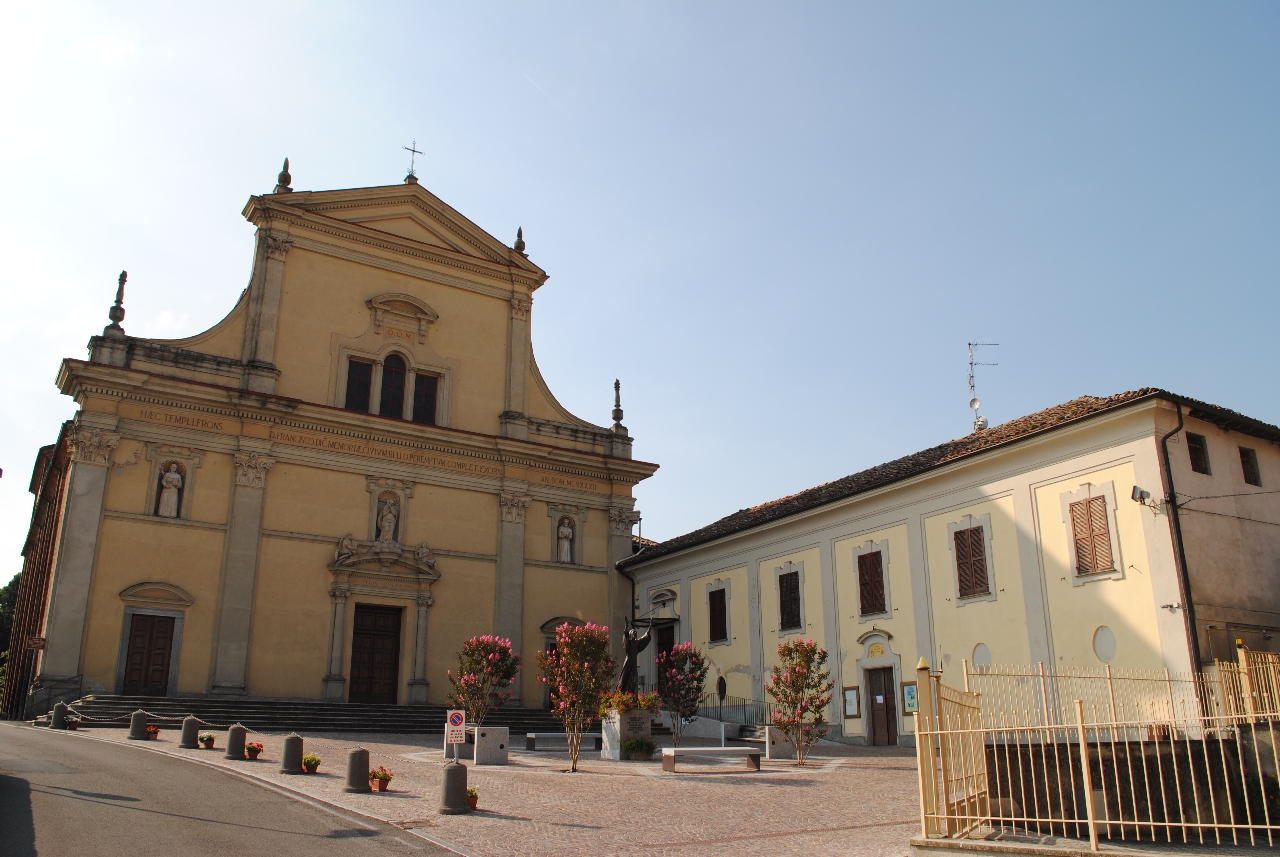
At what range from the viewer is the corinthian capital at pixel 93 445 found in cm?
2392

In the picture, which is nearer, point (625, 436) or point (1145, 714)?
point (1145, 714)

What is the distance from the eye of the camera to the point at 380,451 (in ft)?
93.2

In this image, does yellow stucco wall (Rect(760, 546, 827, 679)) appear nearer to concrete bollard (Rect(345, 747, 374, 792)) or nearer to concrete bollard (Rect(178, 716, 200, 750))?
concrete bollard (Rect(178, 716, 200, 750))

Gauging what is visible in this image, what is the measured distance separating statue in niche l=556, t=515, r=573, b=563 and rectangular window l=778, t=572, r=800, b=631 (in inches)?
304

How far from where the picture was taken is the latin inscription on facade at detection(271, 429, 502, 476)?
27.2m

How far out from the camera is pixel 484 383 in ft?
102

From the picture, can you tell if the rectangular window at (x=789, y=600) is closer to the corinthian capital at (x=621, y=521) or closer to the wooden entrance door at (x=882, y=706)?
the wooden entrance door at (x=882, y=706)

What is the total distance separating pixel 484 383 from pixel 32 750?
1783 centimetres

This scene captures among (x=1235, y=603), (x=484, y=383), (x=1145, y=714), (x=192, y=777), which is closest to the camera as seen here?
(x=192, y=777)

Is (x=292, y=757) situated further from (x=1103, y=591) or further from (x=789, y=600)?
(x=789, y=600)

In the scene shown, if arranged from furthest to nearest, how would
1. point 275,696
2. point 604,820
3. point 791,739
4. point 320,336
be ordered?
point 320,336 → point 275,696 → point 791,739 → point 604,820

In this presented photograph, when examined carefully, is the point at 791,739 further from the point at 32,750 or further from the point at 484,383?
the point at 484,383

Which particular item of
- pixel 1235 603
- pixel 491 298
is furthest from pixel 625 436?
pixel 1235 603

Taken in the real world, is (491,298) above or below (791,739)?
above
